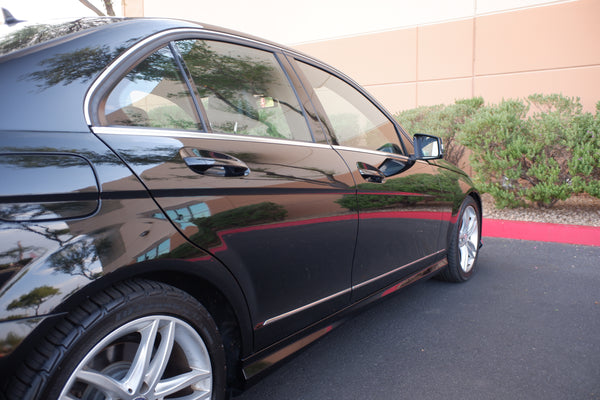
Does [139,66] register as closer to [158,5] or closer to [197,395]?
[197,395]

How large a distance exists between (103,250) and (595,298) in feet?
12.0

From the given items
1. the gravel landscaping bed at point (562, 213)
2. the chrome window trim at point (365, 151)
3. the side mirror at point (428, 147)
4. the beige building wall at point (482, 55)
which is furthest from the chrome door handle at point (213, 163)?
the beige building wall at point (482, 55)

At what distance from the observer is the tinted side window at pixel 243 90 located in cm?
185

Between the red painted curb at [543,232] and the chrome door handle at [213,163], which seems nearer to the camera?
the chrome door handle at [213,163]

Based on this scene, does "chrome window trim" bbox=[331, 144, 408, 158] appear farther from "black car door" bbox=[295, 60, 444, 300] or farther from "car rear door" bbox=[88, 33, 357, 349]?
"car rear door" bbox=[88, 33, 357, 349]

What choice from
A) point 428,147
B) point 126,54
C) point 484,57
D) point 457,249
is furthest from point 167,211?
point 484,57

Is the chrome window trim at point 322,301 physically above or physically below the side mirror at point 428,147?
below

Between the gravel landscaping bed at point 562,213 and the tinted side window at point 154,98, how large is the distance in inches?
232

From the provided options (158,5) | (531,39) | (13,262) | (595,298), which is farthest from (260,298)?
(158,5)

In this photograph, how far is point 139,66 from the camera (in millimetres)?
1600

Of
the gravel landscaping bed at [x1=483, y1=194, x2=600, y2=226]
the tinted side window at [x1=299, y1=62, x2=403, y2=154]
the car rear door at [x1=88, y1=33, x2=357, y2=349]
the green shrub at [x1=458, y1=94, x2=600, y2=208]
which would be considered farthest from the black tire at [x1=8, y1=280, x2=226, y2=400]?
the gravel landscaping bed at [x1=483, y1=194, x2=600, y2=226]

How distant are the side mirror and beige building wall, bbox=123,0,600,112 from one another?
6417 mm

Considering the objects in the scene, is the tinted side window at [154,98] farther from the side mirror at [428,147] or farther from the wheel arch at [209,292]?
the side mirror at [428,147]

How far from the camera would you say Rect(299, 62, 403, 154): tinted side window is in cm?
252
